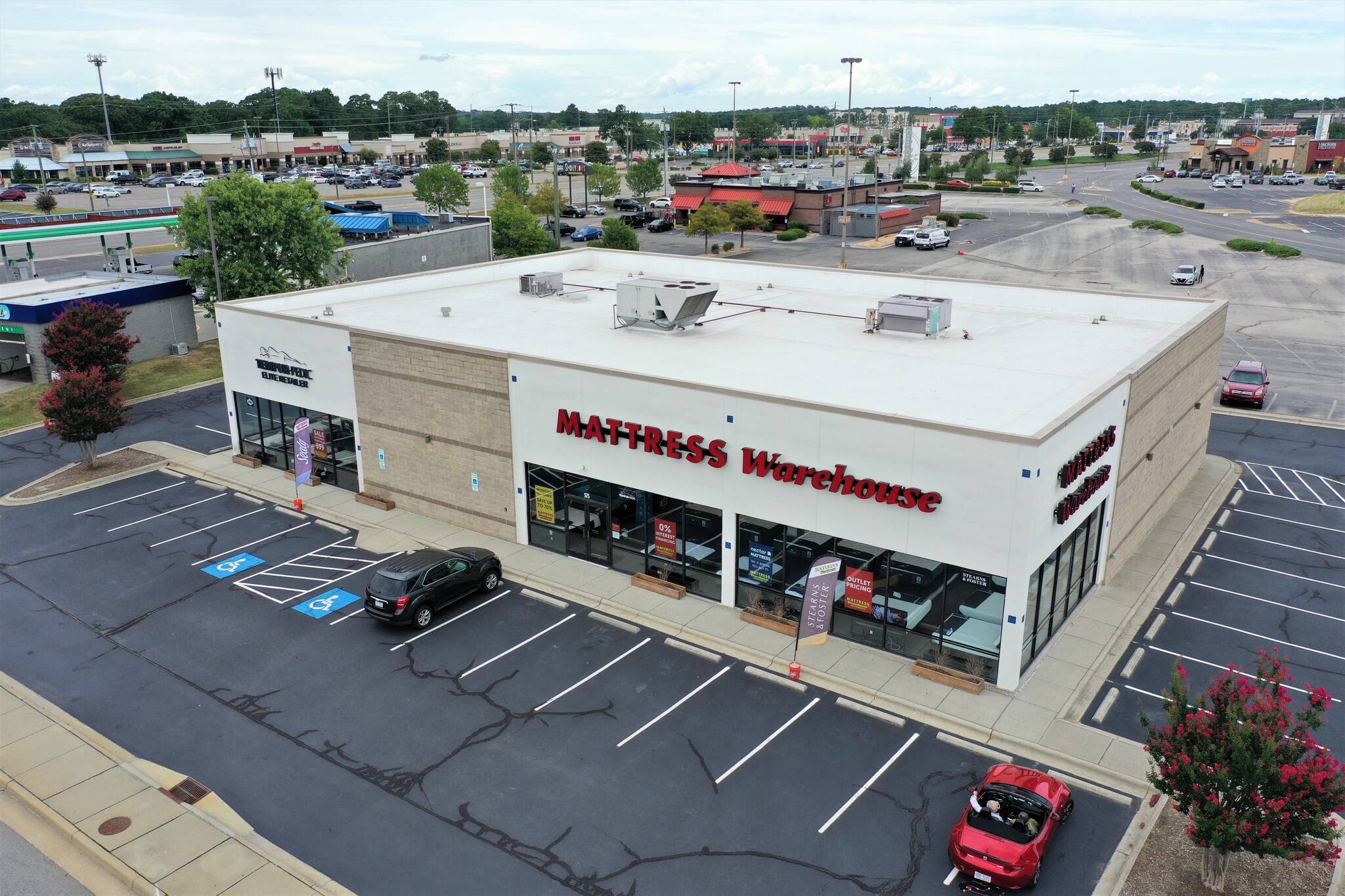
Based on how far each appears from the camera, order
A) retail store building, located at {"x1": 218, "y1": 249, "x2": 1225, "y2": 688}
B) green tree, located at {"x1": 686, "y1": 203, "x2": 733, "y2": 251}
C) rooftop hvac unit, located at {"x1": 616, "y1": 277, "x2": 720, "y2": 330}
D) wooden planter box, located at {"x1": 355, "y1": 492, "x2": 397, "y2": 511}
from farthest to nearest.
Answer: green tree, located at {"x1": 686, "y1": 203, "x2": 733, "y2": 251}
wooden planter box, located at {"x1": 355, "y1": 492, "x2": 397, "y2": 511}
rooftop hvac unit, located at {"x1": 616, "y1": 277, "x2": 720, "y2": 330}
retail store building, located at {"x1": 218, "y1": 249, "x2": 1225, "y2": 688}

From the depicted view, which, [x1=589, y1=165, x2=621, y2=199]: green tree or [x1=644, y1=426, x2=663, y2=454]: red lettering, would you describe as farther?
[x1=589, y1=165, x2=621, y2=199]: green tree

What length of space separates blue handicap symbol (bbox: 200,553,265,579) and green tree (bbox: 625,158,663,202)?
99.5 metres

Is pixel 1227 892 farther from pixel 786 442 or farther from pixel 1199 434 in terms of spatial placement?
pixel 1199 434

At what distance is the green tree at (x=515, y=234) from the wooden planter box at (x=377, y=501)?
47442 millimetres

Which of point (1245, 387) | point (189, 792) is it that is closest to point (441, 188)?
point (1245, 387)

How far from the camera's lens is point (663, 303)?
113ft

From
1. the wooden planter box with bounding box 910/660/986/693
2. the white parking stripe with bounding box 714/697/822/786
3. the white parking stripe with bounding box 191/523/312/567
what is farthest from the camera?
the white parking stripe with bounding box 191/523/312/567

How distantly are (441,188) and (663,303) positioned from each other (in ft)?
240

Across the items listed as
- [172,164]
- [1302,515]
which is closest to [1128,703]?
[1302,515]

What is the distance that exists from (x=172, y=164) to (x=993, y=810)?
195905 mm

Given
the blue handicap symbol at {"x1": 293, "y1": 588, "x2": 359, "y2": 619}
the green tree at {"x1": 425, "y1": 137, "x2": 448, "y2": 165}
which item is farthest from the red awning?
the green tree at {"x1": 425, "y1": 137, "x2": 448, "y2": 165}

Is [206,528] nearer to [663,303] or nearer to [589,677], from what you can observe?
[589,677]

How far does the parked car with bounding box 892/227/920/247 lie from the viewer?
96.0m

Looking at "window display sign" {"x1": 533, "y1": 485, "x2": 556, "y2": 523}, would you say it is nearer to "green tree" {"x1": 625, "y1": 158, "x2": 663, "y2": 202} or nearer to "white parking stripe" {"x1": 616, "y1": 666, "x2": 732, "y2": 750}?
"white parking stripe" {"x1": 616, "y1": 666, "x2": 732, "y2": 750}
